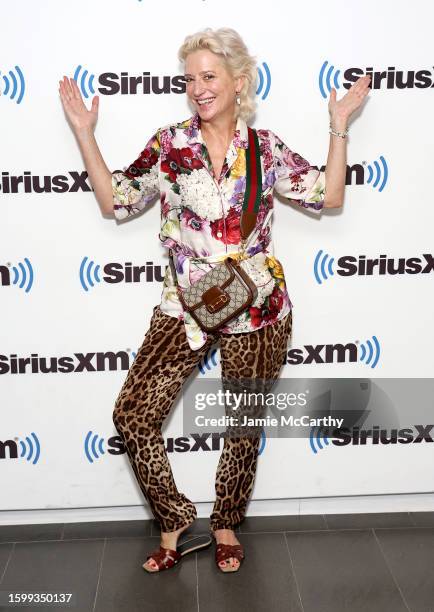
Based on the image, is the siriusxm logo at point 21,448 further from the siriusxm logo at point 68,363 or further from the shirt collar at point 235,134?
the shirt collar at point 235,134

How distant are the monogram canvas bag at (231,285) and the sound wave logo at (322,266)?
0.47 metres

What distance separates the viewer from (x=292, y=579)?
10.3 ft

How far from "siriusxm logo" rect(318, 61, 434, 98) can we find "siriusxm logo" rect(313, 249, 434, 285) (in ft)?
2.09

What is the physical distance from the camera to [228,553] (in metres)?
3.21

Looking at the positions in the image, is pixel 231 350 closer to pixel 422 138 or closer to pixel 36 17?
pixel 422 138

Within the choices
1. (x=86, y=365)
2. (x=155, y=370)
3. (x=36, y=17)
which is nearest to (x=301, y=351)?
(x=155, y=370)

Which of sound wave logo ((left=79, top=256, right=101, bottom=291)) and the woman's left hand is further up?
the woman's left hand

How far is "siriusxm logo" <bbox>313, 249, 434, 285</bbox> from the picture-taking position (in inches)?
131

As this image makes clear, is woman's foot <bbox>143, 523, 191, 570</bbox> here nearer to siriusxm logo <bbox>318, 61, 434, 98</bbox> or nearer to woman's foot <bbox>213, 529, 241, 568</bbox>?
woman's foot <bbox>213, 529, 241, 568</bbox>

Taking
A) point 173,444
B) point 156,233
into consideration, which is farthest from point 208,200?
point 173,444

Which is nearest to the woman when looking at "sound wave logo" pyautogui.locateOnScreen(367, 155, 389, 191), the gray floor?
the gray floor

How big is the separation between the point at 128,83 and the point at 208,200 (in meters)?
→ 0.57

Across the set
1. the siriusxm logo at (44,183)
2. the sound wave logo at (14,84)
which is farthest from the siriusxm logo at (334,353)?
the sound wave logo at (14,84)

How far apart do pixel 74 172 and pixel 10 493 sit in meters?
1.36
